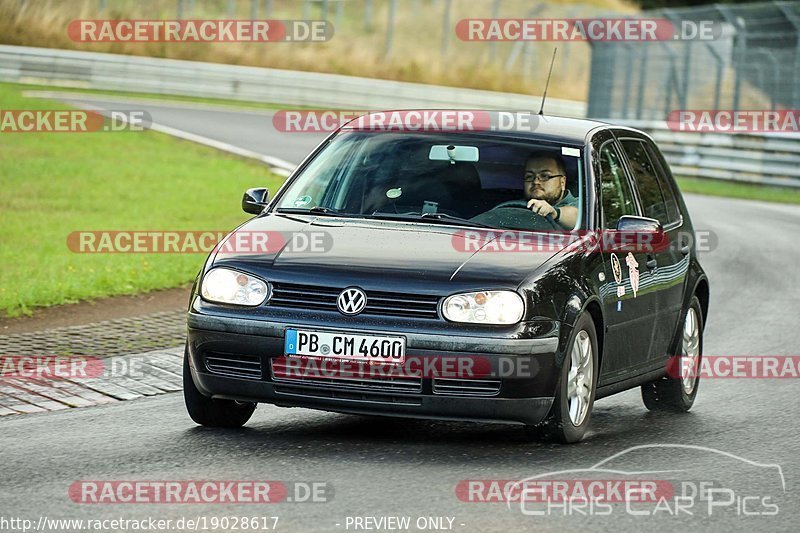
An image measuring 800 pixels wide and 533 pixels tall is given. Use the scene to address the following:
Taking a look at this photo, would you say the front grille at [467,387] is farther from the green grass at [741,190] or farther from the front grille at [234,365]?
the green grass at [741,190]

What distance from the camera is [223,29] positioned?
45.8 m

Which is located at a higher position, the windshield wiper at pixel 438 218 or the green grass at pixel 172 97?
the windshield wiper at pixel 438 218

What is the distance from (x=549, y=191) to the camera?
27.7ft

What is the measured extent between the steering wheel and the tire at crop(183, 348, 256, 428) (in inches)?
63.3

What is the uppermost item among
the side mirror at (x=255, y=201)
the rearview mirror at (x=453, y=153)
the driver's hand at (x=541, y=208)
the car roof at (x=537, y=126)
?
the car roof at (x=537, y=126)

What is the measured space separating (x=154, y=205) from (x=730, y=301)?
8.08 metres

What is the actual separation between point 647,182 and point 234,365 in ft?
10.7

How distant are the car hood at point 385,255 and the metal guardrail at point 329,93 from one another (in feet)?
73.8

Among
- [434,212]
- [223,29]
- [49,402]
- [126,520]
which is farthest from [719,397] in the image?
[223,29]

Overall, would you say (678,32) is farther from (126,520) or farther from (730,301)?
(126,520)

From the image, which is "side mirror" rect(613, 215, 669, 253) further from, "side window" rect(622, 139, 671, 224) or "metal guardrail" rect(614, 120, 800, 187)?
"metal guardrail" rect(614, 120, 800, 187)

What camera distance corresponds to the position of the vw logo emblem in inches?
283

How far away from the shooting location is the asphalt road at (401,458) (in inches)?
244

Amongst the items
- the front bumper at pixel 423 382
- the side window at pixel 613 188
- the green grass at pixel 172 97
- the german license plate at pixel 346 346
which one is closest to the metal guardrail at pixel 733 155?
the green grass at pixel 172 97
